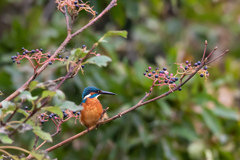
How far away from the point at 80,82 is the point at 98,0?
2.87 ft

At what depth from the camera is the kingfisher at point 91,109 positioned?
2131 millimetres

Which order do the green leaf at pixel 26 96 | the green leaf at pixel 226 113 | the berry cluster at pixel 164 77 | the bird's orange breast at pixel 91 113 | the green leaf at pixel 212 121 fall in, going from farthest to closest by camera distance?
the green leaf at pixel 226 113 < the green leaf at pixel 212 121 < the bird's orange breast at pixel 91 113 < the berry cluster at pixel 164 77 < the green leaf at pixel 26 96

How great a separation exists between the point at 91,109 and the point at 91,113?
0.08 feet

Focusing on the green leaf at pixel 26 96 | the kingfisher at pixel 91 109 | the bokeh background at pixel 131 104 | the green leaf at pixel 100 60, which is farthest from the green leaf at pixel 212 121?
the green leaf at pixel 26 96

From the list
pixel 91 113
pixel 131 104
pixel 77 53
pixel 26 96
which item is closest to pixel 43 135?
pixel 26 96

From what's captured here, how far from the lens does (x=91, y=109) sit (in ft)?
7.04

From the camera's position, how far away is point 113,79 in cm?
459

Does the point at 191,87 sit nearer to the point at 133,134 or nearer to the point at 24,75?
the point at 133,134

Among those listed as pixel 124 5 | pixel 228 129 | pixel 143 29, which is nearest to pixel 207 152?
pixel 228 129

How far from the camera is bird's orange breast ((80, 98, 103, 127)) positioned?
2.13 metres

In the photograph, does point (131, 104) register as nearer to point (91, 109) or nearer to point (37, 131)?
point (91, 109)

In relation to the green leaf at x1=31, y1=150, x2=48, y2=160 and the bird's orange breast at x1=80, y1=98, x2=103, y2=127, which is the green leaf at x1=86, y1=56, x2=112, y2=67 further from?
the bird's orange breast at x1=80, y1=98, x2=103, y2=127

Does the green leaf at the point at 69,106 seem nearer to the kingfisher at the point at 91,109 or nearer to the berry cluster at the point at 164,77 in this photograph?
the berry cluster at the point at 164,77

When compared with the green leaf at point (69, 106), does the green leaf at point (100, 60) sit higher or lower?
higher
